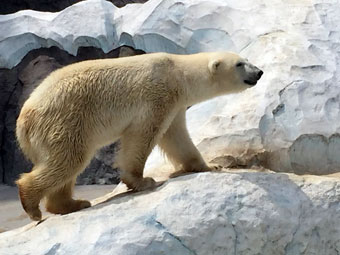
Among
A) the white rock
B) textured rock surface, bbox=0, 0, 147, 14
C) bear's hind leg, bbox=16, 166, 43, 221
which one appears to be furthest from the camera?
textured rock surface, bbox=0, 0, 147, 14

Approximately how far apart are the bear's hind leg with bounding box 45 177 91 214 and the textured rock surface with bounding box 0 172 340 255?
1.14ft

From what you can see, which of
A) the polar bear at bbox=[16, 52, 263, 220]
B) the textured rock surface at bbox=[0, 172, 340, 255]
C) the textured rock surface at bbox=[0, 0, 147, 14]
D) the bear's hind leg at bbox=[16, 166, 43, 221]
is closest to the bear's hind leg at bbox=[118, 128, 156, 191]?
the polar bear at bbox=[16, 52, 263, 220]

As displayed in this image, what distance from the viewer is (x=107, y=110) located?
3422mm

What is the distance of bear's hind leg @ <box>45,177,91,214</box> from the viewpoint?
355 centimetres

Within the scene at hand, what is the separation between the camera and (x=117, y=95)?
11.3 ft

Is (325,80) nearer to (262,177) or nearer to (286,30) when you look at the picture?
(286,30)

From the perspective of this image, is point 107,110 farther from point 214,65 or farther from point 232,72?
point 232,72

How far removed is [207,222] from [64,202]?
95 cm

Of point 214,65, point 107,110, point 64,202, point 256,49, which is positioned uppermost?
point 214,65

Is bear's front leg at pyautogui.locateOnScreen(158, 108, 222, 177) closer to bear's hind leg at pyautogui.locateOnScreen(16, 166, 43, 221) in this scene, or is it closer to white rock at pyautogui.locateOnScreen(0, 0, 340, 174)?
white rock at pyautogui.locateOnScreen(0, 0, 340, 174)

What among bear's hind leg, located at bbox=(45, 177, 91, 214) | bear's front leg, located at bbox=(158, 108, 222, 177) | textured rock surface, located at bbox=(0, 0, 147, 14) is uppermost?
textured rock surface, located at bbox=(0, 0, 147, 14)

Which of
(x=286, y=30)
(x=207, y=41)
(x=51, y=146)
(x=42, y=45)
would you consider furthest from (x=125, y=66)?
(x=42, y=45)

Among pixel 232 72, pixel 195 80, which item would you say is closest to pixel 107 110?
pixel 195 80

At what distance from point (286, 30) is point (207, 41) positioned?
957 mm
